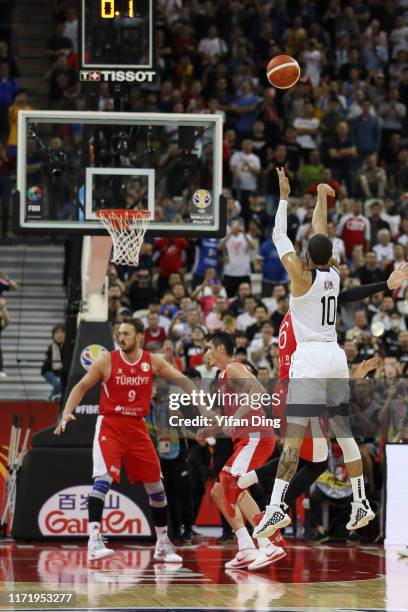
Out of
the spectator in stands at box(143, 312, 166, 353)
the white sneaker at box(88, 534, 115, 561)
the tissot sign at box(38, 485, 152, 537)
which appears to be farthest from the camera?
the spectator in stands at box(143, 312, 166, 353)

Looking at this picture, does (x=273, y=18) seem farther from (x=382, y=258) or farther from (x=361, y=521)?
(x=361, y=521)

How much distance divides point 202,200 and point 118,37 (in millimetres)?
1912

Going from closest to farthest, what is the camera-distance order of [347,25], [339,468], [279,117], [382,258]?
[339,468] < [382,258] < [279,117] < [347,25]

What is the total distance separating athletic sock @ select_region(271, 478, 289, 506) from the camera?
10.6m

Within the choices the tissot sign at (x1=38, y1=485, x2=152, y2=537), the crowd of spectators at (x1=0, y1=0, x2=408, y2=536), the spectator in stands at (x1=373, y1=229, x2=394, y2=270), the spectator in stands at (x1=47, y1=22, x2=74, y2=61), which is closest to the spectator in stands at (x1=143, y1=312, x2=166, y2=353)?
the crowd of spectators at (x1=0, y1=0, x2=408, y2=536)

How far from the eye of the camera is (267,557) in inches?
468

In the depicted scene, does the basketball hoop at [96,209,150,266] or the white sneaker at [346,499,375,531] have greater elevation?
the basketball hoop at [96,209,150,266]

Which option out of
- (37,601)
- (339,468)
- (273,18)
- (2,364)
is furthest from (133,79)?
(273,18)

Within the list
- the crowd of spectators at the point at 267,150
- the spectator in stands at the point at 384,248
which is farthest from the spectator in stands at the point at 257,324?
the spectator in stands at the point at 384,248

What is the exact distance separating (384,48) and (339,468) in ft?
42.7

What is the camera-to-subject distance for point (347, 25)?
27.0 metres

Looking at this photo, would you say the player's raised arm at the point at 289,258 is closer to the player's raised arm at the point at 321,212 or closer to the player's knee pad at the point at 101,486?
the player's raised arm at the point at 321,212

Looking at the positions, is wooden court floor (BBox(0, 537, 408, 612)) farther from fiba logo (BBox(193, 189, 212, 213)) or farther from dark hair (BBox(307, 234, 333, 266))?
fiba logo (BBox(193, 189, 212, 213))

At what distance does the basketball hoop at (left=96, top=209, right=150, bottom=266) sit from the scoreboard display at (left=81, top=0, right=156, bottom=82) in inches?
54.1
